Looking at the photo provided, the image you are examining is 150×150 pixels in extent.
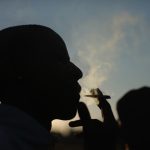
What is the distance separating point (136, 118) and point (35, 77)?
1.70m

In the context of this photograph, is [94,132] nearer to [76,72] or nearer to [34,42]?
[76,72]

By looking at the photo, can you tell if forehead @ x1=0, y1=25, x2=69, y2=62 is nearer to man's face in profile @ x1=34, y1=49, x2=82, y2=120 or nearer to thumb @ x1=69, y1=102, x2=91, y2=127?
man's face in profile @ x1=34, y1=49, x2=82, y2=120

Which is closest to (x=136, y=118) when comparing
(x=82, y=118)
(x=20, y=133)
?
(x=82, y=118)

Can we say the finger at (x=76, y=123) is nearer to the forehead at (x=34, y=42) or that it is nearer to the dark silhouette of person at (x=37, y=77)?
the dark silhouette of person at (x=37, y=77)

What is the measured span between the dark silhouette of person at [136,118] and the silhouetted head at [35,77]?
1.45 meters

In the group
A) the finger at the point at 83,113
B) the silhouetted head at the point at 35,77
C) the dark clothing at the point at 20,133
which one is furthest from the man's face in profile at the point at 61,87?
the dark clothing at the point at 20,133

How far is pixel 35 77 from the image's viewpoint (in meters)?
1.70

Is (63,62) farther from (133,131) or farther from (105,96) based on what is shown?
(133,131)

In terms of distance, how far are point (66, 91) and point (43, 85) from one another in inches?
4.5

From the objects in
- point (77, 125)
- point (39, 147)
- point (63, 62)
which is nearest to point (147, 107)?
point (77, 125)

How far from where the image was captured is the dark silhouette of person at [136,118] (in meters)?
3.08

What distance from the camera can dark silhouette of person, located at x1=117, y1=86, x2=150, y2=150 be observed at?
308 cm

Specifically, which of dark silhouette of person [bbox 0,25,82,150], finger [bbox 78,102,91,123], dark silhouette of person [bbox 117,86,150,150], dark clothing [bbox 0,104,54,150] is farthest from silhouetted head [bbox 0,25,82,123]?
dark silhouette of person [bbox 117,86,150,150]

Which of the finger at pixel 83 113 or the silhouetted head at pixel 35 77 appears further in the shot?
the finger at pixel 83 113
